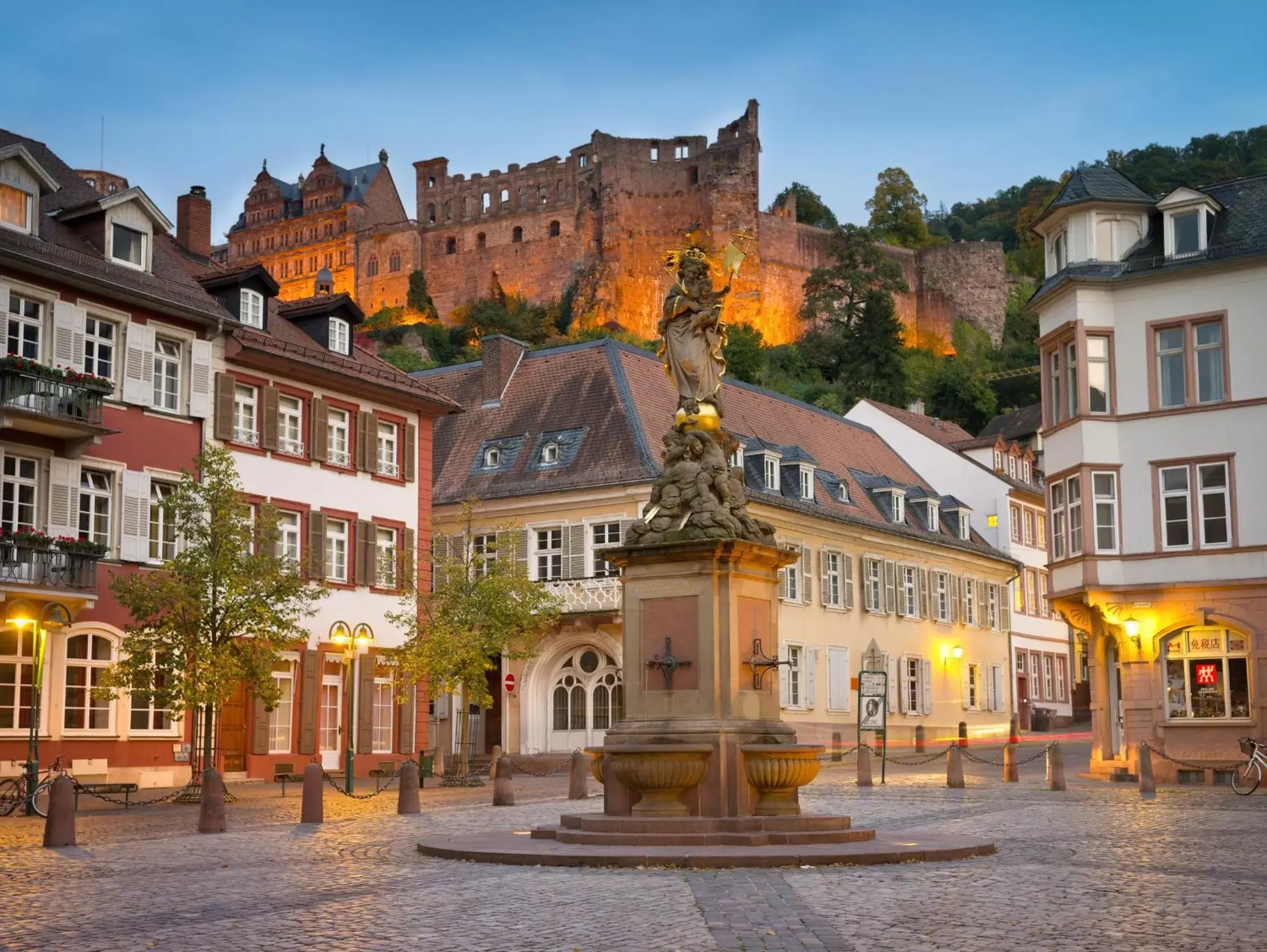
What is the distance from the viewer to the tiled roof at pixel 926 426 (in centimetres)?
6097

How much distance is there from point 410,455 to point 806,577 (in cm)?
1293

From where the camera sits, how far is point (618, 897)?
12258 mm

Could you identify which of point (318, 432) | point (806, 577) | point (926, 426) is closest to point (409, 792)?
point (318, 432)

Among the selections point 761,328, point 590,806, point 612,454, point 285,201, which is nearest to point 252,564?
point 590,806

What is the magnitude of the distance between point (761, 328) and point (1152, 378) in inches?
3132

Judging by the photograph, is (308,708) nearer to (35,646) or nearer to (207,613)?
(207,613)

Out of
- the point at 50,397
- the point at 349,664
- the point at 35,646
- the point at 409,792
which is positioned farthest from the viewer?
the point at 349,664

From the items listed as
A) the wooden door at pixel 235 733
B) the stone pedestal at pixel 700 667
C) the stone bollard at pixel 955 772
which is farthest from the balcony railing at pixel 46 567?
the stone bollard at pixel 955 772

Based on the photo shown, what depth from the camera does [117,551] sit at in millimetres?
31031

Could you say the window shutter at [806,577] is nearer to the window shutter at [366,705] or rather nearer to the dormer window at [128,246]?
the window shutter at [366,705]

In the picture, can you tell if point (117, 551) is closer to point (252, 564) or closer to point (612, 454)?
point (252, 564)

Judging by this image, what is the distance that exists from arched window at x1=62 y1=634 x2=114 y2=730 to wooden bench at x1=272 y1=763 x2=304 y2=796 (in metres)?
4.48

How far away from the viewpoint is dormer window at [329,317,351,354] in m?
38.2

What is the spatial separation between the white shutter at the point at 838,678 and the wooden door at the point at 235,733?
19114 millimetres
